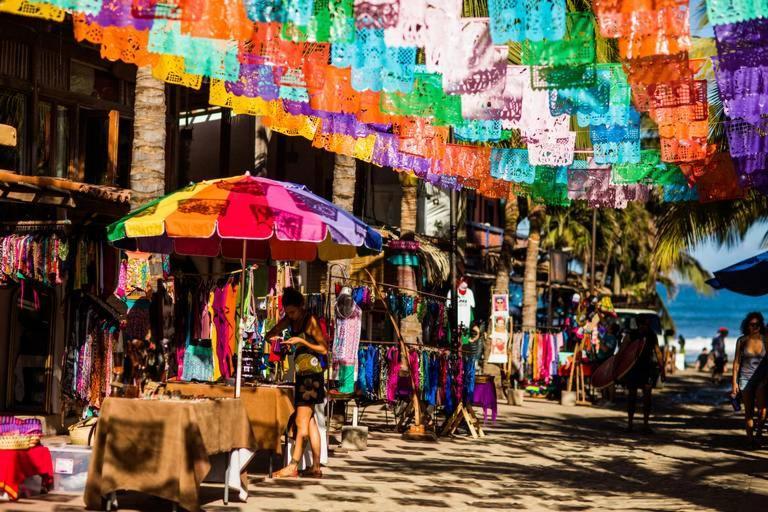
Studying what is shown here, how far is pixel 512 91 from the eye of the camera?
11859 millimetres

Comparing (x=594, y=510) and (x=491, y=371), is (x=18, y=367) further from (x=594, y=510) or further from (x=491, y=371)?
(x=491, y=371)

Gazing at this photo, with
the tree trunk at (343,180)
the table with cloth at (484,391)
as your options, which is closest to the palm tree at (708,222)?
the table with cloth at (484,391)

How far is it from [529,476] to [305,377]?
3.08 m

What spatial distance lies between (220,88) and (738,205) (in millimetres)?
12635

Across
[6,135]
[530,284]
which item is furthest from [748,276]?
[530,284]

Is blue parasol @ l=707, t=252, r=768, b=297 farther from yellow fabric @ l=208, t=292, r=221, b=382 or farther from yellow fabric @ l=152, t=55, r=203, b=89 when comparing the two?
yellow fabric @ l=152, t=55, r=203, b=89

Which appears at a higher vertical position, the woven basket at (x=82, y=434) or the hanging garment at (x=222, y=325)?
the hanging garment at (x=222, y=325)

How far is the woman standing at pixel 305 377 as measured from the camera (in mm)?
11641

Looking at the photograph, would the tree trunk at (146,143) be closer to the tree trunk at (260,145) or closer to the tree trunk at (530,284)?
the tree trunk at (260,145)

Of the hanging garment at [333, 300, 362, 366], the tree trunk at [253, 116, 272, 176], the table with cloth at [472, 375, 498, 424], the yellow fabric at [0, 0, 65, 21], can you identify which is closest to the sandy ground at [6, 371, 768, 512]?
the table with cloth at [472, 375, 498, 424]

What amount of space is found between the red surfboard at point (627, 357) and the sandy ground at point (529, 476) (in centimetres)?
A: 112

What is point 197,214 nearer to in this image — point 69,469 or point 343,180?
point 69,469

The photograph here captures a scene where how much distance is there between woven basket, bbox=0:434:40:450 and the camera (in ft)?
31.0

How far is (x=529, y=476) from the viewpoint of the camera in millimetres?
12852
